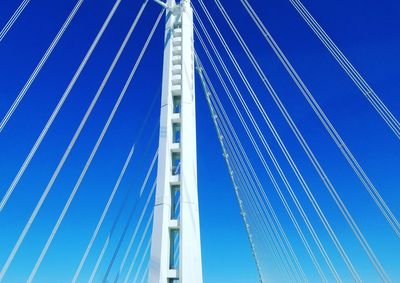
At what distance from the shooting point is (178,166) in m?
7.19

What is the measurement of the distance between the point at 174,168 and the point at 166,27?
355 centimetres

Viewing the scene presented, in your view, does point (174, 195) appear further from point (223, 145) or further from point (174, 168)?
point (223, 145)

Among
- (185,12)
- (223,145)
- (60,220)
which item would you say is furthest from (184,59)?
(223,145)

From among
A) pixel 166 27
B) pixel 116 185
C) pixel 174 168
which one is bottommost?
pixel 174 168

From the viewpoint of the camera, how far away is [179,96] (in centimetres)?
784

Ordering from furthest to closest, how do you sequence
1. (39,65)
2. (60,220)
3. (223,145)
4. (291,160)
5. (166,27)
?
(223,145), (291,160), (166,27), (60,220), (39,65)

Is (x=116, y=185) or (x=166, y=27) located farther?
(x=116, y=185)

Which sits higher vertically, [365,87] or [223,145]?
[223,145]

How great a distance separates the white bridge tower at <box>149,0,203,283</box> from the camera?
6.14 m

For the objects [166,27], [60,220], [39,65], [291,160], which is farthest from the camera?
[291,160]

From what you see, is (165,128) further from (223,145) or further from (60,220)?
(223,145)

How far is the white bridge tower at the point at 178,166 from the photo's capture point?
242 inches

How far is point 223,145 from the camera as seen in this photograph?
1881 cm

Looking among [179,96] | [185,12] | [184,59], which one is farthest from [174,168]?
[185,12]
